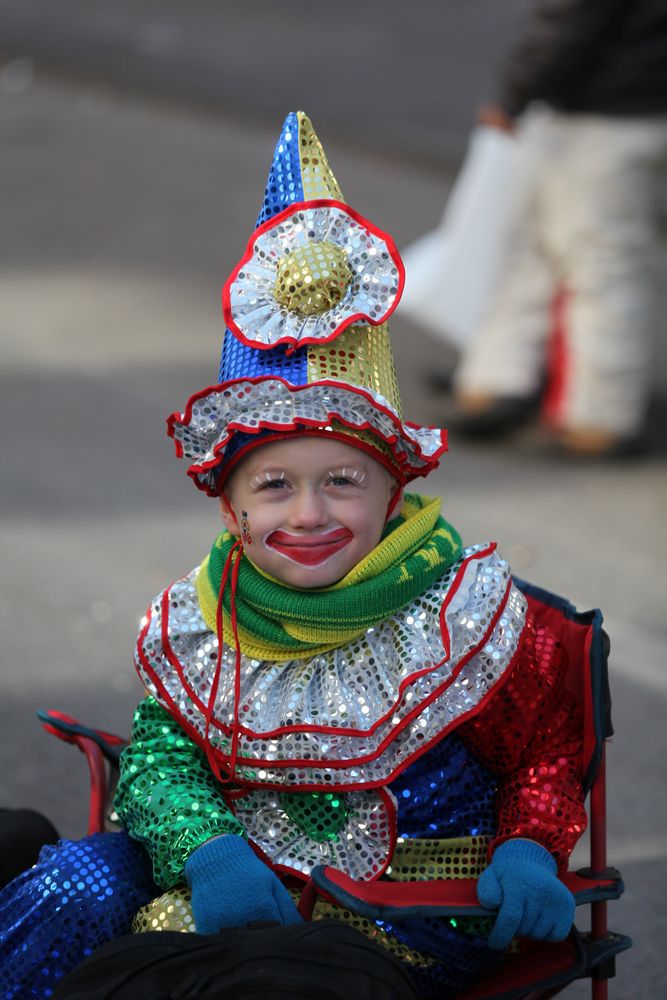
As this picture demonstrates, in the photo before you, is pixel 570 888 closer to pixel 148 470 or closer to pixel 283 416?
pixel 283 416

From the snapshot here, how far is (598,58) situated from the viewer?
547 centimetres

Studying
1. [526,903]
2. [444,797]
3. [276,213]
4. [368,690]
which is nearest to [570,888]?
[526,903]

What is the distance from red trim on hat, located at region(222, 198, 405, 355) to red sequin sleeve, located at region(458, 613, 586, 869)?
1.85 ft

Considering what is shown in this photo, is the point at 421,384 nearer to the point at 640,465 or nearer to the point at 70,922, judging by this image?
the point at 640,465

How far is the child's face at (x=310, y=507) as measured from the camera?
7.90 feet

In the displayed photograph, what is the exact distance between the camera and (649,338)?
5.77 metres

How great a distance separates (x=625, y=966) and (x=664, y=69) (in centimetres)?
333

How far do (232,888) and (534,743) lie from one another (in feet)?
1.75

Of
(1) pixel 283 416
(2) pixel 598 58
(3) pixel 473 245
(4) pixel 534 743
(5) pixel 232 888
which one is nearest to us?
(5) pixel 232 888

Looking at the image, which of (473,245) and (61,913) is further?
(473,245)

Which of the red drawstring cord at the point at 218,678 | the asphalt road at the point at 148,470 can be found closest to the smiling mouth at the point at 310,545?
the red drawstring cord at the point at 218,678

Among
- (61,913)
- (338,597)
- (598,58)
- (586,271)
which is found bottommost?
(61,913)

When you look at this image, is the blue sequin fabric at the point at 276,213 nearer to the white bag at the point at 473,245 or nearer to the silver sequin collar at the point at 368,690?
the silver sequin collar at the point at 368,690

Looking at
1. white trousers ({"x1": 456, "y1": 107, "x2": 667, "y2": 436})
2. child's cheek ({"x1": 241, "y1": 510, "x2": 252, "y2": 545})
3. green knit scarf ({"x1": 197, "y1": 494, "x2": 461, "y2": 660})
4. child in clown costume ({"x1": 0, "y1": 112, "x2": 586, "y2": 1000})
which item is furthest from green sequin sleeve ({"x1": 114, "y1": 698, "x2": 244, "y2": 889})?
white trousers ({"x1": 456, "y1": 107, "x2": 667, "y2": 436})
